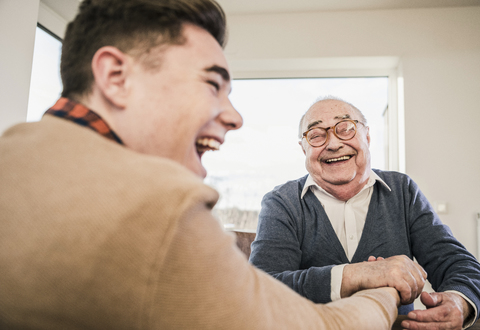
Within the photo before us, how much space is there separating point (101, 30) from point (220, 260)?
1.52ft

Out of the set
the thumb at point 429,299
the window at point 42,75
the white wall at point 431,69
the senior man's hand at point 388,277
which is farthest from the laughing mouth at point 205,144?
the white wall at point 431,69

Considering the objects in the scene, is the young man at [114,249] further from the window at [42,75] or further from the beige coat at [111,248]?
the window at [42,75]

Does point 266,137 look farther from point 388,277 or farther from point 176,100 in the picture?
point 176,100

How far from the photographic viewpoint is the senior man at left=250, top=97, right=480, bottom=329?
96 cm

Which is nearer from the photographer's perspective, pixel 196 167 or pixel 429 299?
pixel 196 167

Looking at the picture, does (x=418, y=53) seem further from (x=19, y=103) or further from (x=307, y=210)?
(x=19, y=103)

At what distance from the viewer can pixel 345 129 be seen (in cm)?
155

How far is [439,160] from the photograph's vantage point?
3.11m

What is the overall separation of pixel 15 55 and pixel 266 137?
2.31 metres

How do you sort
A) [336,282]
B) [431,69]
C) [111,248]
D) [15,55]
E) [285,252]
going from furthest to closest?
[431,69] → [15,55] → [285,252] → [336,282] → [111,248]

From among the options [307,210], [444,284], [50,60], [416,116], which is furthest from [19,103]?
[416,116]

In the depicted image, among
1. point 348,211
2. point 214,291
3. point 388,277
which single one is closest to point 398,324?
point 388,277

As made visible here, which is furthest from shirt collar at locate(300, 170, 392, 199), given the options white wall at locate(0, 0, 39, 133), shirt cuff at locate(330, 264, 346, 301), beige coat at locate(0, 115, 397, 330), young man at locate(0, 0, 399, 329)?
white wall at locate(0, 0, 39, 133)

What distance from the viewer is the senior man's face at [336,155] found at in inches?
58.6
